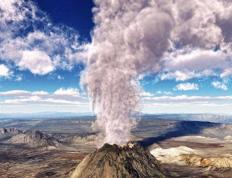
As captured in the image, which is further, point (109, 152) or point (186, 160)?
point (186, 160)

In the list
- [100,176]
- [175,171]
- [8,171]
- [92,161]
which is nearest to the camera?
[100,176]

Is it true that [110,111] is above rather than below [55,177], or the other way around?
above

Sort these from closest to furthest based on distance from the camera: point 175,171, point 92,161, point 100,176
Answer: point 100,176 < point 92,161 < point 175,171

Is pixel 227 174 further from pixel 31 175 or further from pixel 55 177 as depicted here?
pixel 31 175

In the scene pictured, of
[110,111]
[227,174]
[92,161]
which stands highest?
[110,111]

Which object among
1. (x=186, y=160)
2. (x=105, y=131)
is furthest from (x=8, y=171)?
(x=186, y=160)

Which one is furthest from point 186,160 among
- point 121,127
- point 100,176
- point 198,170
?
point 100,176

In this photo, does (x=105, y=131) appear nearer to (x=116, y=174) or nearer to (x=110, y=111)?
(x=110, y=111)
